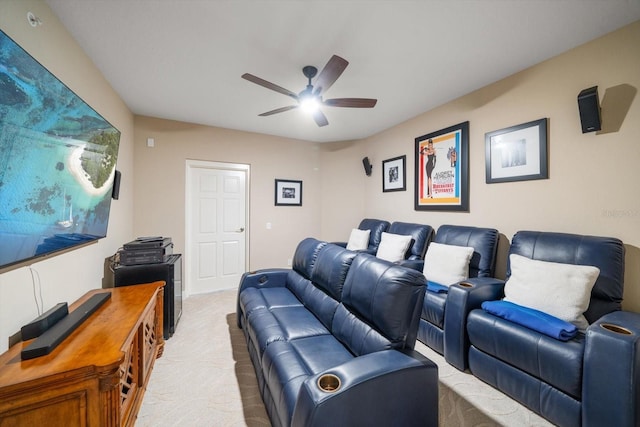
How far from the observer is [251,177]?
4355mm

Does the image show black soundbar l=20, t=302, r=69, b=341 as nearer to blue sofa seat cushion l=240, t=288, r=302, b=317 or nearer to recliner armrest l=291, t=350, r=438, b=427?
blue sofa seat cushion l=240, t=288, r=302, b=317

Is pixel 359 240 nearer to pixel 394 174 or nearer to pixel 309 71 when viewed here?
pixel 394 174

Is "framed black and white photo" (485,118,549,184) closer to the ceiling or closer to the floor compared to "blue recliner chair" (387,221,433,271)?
closer to the ceiling

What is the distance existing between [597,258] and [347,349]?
74.9 inches

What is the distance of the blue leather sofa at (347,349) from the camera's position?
103 cm

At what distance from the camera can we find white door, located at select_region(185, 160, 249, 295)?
13.0 feet

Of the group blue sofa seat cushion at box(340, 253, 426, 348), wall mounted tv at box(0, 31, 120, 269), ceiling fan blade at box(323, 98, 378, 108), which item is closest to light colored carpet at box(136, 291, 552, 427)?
blue sofa seat cushion at box(340, 253, 426, 348)

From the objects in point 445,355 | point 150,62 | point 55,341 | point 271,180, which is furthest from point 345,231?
point 55,341

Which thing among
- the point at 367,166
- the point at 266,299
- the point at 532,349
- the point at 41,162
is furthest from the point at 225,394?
the point at 367,166

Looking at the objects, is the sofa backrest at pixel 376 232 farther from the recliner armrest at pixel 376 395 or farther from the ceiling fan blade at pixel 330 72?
the recliner armrest at pixel 376 395

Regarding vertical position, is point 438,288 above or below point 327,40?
below

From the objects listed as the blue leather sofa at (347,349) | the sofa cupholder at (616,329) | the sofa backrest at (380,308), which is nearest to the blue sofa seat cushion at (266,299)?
the blue leather sofa at (347,349)

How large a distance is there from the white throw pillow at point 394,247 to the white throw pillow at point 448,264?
0.55m

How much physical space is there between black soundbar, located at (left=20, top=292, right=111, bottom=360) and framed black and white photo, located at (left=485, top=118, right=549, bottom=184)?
364cm
